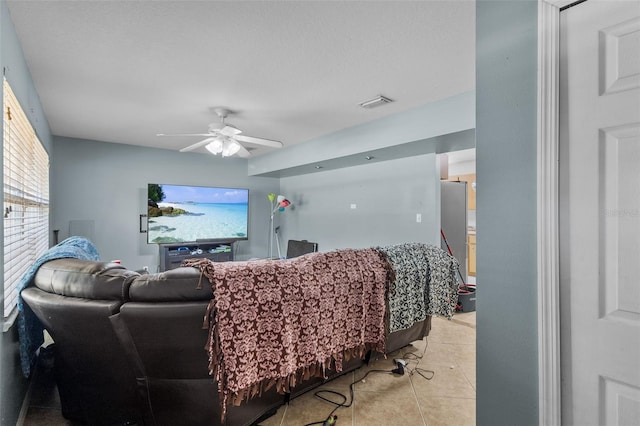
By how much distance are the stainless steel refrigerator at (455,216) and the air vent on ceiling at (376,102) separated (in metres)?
2.03

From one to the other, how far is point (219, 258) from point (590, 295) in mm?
5065

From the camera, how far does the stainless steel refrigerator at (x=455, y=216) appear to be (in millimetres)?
4492

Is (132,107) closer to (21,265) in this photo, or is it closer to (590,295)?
(21,265)

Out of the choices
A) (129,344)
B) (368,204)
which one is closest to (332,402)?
(129,344)

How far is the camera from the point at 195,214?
5.11 metres

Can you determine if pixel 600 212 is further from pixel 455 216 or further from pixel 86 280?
pixel 455 216

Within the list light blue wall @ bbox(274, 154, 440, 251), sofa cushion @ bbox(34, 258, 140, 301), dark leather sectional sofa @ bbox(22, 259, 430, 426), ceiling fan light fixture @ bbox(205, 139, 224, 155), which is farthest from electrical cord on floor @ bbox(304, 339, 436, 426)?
ceiling fan light fixture @ bbox(205, 139, 224, 155)

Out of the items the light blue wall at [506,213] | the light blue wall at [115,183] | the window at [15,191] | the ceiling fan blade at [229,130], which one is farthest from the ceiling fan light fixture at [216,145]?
the light blue wall at [506,213]

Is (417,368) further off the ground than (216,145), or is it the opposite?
(216,145)

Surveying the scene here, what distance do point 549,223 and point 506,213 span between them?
5.2 inches

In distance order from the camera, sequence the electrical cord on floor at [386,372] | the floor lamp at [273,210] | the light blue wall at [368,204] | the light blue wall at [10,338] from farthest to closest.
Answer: the floor lamp at [273,210] → the light blue wall at [368,204] → the electrical cord on floor at [386,372] → the light blue wall at [10,338]

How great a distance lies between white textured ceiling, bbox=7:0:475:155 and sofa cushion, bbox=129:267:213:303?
143 cm

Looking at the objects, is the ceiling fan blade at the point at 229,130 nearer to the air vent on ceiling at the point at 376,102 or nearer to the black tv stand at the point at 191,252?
the air vent on ceiling at the point at 376,102

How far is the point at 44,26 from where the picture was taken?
1765mm
